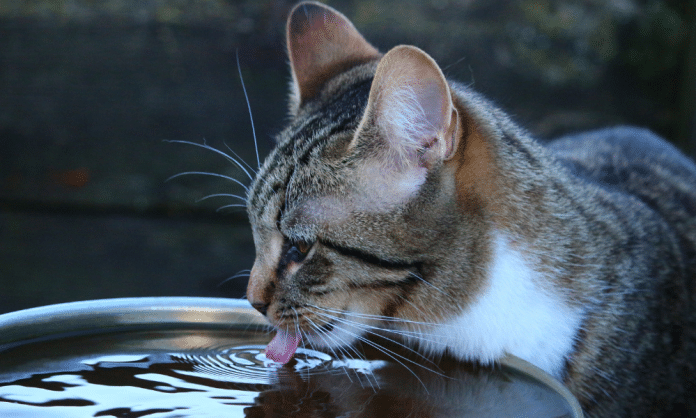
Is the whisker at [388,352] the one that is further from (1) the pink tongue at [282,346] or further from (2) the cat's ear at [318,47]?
(2) the cat's ear at [318,47]

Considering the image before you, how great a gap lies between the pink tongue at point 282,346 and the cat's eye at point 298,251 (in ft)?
0.43

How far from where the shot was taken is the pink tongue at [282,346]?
3.58 ft

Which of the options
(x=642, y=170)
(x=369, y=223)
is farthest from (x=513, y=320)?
(x=642, y=170)

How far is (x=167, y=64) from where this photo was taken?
2242 millimetres

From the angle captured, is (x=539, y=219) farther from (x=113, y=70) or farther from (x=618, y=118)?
(x=113, y=70)

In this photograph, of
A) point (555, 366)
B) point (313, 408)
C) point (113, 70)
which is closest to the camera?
point (313, 408)

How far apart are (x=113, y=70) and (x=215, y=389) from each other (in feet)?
5.30

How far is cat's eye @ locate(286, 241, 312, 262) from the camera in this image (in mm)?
1124

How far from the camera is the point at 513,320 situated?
1.13m

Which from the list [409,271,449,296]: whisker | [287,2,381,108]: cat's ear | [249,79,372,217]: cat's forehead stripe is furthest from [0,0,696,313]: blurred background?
[409,271,449,296]: whisker

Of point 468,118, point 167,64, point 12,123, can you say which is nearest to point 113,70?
point 167,64

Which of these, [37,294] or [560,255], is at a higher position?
[37,294]

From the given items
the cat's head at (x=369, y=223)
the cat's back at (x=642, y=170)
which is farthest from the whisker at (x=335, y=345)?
the cat's back at (x=642, y=170)

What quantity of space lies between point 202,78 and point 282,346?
1390 millimetres
